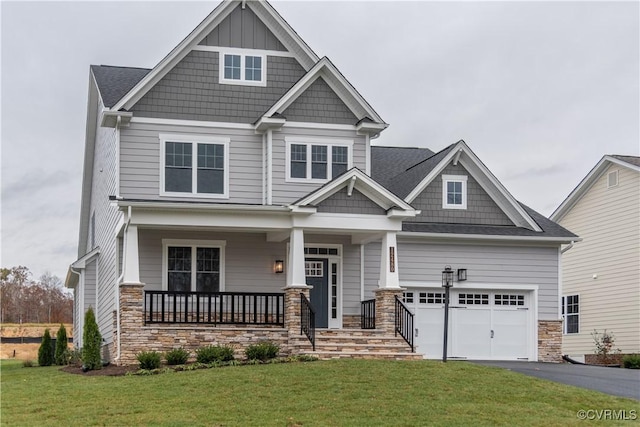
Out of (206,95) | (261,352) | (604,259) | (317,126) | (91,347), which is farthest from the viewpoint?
(604,259)

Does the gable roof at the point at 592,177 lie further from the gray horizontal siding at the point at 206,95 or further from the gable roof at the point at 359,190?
the gray horizontal siding at the point at 206,95

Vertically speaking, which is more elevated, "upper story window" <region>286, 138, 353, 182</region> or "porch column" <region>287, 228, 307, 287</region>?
"upper story window" <region>286, 138, 353, 182</region>

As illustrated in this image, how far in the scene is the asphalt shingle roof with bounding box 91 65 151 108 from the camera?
22141mm

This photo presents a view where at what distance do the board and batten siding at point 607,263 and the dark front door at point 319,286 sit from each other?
10.8 m

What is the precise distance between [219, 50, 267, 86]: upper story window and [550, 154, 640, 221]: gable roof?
12.6m

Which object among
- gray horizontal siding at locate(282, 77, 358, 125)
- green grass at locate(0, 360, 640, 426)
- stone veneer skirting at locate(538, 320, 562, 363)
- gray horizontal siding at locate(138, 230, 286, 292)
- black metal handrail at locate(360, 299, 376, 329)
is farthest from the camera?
stone veneer skirting at locate(538, 320, 562, 363)

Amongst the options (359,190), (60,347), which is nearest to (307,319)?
(359,190)

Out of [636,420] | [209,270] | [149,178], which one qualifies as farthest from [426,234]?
[636,420]

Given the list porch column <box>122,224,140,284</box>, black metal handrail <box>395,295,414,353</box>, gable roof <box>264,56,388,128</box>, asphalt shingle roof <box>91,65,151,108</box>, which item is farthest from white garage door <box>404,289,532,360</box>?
asphalt shingle roof <box>91,65,151,108</box>

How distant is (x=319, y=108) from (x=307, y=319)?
19.7 ft

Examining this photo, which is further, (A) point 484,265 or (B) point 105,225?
(B) point 105,225

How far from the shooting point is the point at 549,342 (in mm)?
23844

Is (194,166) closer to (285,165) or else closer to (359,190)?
(285,165)

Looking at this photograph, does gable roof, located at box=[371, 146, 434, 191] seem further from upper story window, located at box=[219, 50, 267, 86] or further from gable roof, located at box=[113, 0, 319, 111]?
upper story window, located at box=[219, 50, 267, 86]
